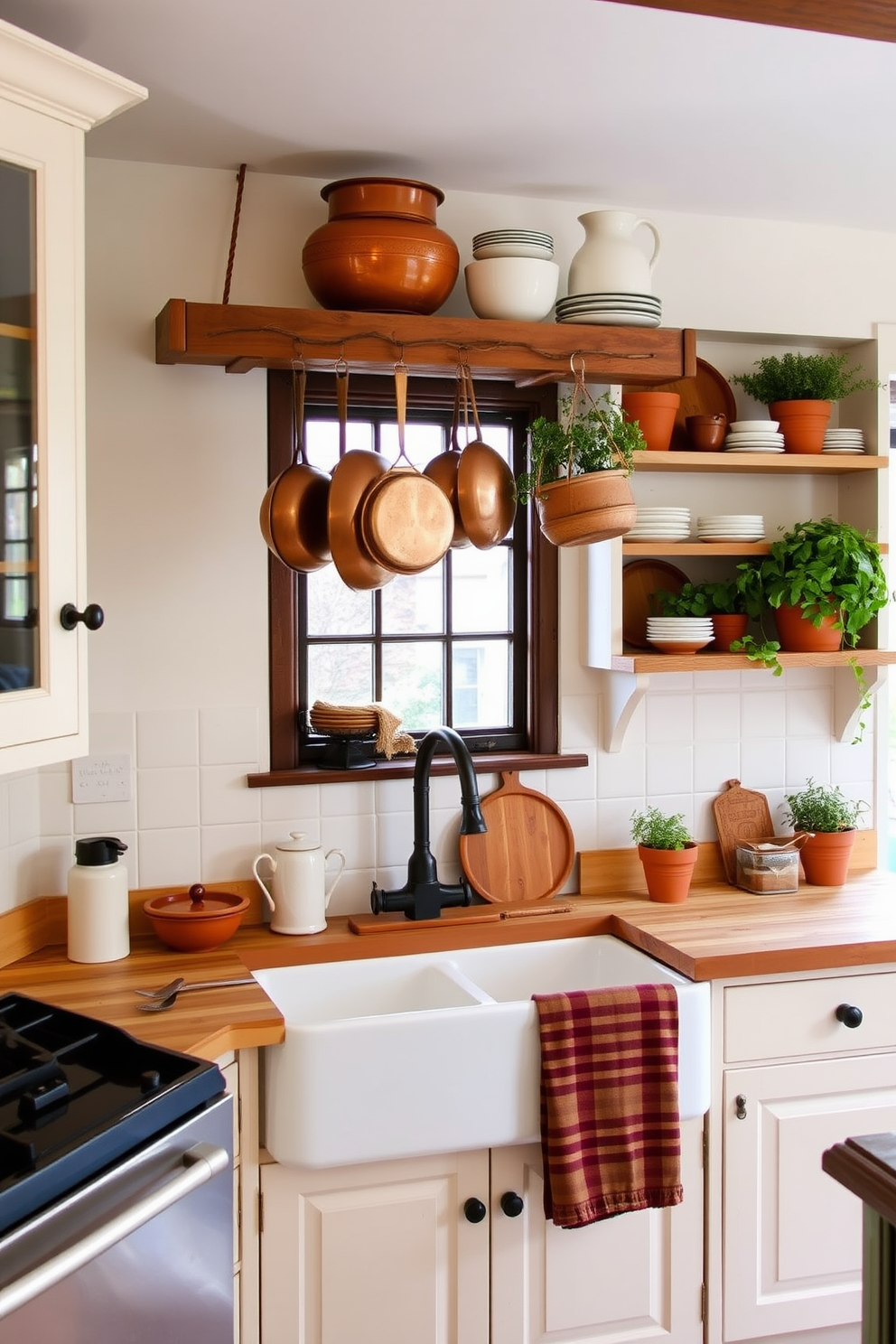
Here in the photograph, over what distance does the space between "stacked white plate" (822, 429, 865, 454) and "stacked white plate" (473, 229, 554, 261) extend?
2.80 feet

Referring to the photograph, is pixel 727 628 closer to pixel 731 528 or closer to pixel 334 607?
pixel 731 528

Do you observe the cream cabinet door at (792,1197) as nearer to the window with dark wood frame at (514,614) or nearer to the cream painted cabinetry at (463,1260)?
the cream painted cabinetry at (463,1260)

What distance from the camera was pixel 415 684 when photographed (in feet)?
9.24

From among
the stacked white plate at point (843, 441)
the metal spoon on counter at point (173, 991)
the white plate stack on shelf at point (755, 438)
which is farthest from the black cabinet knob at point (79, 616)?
the stacked white plate at point (843, 441)

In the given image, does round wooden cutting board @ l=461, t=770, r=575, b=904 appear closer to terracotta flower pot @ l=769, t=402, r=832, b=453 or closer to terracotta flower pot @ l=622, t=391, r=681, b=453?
terracotta flower pot @ l=622, t=391, r=681, b=453

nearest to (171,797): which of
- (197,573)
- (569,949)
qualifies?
(197,573)

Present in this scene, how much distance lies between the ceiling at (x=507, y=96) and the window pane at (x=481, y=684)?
1001 mm

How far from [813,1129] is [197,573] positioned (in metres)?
1.62

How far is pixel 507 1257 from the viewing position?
2172 millimetres

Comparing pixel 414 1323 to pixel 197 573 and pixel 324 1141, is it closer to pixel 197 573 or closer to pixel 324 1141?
pixel 324 1141

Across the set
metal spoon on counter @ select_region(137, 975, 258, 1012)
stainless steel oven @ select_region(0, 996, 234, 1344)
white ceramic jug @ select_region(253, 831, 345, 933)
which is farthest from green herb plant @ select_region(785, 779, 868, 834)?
stainless steel oven @ select_region(0, 996, 234, 1344)

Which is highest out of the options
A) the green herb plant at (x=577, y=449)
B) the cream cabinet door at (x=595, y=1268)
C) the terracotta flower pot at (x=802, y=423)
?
the terracotta flower pot at (x=802, y=423)

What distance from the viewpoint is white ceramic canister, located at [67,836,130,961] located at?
2.31 meters

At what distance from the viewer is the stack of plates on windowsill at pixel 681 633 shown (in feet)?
8.90
